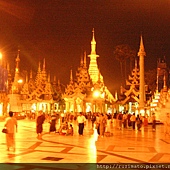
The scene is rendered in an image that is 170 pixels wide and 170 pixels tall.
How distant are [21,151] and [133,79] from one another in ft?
141

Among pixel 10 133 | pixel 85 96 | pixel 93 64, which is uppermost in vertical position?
pixel 93 64

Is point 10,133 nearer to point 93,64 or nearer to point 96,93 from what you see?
point 96,93

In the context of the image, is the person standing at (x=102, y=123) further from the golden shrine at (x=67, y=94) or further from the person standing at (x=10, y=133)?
the golden shrine at (x=67, y=94)

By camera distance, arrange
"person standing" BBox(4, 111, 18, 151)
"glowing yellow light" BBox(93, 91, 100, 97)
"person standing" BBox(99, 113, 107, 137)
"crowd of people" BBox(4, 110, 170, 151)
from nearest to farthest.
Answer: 1. "person standing" BBox(4, 111, 18, 151)
2. "crowd of people" BBox(4, 110, 170, 151)
3. "person standing" BBox(99, 113, 107, 137)
4. "glowing yellow light" BBox(93, 91, 100, 97)

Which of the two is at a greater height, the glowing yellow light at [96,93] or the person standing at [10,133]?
the glowing yellow light at [96,93]

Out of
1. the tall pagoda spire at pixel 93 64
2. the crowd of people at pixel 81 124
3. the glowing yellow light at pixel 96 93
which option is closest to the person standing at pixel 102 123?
the crowd of people at pixel 81 124

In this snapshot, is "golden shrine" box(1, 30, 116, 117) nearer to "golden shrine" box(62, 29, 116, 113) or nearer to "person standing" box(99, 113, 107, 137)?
"golden shrine" box(62, 29, 116, 113)

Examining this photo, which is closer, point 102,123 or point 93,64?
point 102,123

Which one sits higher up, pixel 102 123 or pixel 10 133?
pixel 102 123

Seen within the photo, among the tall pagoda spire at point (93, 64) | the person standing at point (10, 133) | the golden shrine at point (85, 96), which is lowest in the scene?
the person standing at point (10, 133)

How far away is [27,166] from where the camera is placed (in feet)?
33.6

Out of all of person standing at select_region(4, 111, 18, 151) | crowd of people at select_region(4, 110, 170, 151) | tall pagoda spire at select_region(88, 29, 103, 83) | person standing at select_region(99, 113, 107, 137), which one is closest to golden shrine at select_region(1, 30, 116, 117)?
tall pagoda spire at select_region(88, 29, 103, 83)

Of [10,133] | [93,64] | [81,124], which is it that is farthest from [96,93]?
[10,133]

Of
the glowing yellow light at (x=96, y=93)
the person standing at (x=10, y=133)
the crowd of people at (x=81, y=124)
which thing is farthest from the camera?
the glowing yellow light at (x=96, y=93)
